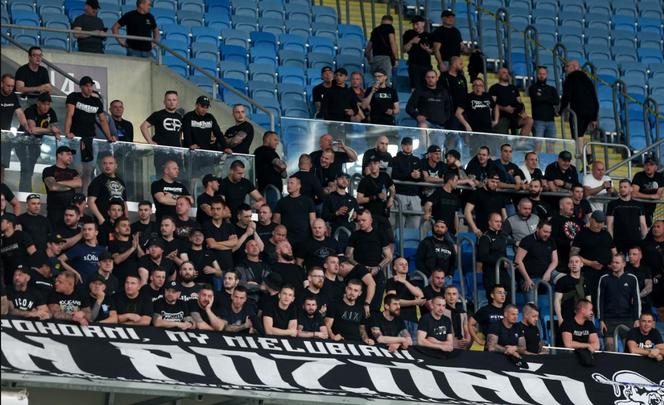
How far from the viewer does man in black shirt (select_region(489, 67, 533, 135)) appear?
71.7 ft

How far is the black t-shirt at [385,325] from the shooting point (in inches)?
633

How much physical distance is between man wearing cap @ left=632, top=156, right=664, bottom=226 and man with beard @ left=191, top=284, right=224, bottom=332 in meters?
7.42

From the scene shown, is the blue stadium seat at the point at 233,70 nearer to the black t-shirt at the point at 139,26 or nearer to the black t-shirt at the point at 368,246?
the black t-shirt at the point at 139,26

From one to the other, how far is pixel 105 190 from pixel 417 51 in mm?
6751

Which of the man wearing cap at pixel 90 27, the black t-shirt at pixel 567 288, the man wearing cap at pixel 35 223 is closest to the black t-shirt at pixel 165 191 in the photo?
the man wearing cap at pixel 35 223

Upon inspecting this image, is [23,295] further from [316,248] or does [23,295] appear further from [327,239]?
[327,239]

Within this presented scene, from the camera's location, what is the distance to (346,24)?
Answer: 81.1ft

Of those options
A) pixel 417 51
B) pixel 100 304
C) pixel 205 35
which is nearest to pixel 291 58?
pixel 205 35

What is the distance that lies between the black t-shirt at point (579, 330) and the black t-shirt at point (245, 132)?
171 inches

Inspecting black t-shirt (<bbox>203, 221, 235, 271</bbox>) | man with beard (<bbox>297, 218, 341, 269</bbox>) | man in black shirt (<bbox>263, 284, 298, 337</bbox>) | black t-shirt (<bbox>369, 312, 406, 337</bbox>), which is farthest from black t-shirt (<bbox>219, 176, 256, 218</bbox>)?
black t-shirt (<bbox>369, 312, 406, 337</bbox>)

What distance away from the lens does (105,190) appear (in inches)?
673

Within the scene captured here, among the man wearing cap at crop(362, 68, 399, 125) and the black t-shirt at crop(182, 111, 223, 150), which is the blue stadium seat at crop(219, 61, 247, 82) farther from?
the black t-shirt at crop(182, 111, 223, 150)

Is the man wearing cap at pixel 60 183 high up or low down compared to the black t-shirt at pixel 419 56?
down

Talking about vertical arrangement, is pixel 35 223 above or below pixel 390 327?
above
